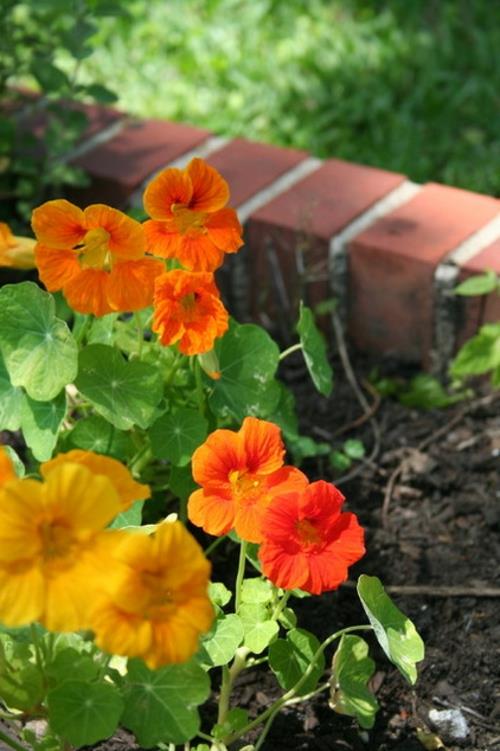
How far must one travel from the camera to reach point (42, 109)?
126 inches

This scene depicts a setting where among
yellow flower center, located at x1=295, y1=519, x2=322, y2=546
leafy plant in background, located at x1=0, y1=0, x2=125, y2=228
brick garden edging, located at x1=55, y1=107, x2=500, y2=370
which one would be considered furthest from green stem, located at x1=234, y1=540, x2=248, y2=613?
leafy plant in background, located at x1=0, y1=0, x2=125, y2=228

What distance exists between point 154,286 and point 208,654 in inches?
18.7

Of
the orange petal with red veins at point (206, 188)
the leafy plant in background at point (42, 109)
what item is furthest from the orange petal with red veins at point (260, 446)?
the leafy plant in background at point (42, 109)

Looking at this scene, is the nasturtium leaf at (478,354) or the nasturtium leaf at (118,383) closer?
the nasturtium leaf at (118,383)

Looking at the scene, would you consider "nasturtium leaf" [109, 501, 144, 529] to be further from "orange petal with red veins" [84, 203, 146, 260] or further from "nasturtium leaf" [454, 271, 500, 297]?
"nasturtium leaf" [454, 271, 500, 297]

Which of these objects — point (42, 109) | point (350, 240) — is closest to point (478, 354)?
point (350, 240)

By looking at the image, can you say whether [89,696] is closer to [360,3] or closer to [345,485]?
[345,485]

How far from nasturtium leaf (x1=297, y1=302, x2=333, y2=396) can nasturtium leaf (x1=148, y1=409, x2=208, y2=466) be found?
181mm

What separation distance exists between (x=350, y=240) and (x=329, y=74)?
1113 mm

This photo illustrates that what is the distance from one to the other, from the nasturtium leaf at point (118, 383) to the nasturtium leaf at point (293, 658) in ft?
1.19

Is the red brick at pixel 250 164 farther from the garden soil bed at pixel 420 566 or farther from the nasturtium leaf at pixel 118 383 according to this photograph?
the nasturtium leaf at pixel 118 383

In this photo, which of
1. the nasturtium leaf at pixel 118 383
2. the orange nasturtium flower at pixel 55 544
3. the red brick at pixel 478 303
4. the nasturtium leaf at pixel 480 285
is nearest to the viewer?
the orange nasturtium flower at pixel 55 544

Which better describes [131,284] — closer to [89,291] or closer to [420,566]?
[89,291]

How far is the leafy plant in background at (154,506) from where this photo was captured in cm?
135
